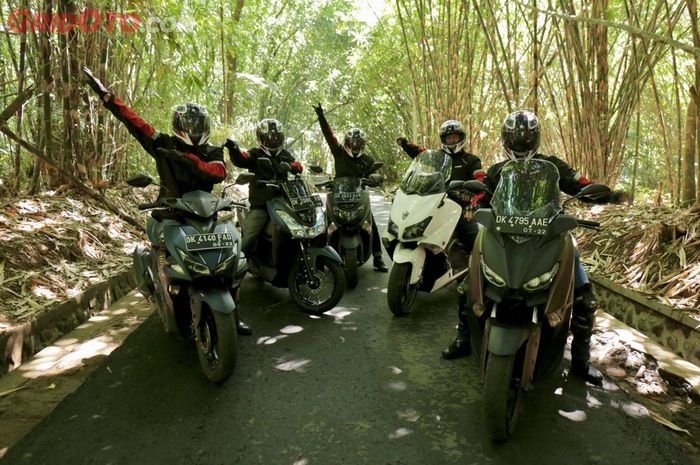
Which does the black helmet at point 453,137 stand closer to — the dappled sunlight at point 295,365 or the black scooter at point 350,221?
the black scooter at point 350,221

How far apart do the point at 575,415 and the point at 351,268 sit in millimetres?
2857

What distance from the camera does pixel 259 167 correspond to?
5.01 m

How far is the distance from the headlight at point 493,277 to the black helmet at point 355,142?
11.5 feet

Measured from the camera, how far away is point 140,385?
10.3 ft

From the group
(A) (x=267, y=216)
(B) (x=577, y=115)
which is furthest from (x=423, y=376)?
(B) (x=577, y=115)

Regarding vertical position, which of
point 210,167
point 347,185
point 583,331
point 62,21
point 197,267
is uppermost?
point 62,21

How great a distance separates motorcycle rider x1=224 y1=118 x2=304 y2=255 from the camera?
192 inches

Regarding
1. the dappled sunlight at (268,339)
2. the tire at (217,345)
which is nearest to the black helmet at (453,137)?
the dappled sunlight at (268,339)

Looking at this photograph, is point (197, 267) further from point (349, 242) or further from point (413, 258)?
point (349, 242)

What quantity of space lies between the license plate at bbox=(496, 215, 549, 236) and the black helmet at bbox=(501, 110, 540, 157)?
2.20 feet

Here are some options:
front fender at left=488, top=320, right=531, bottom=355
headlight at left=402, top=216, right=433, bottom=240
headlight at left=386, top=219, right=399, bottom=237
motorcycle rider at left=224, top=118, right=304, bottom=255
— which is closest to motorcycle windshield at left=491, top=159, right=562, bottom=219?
front fender at left=488, top=320, right=531, bottom=355

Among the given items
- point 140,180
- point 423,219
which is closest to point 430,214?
point 423,219

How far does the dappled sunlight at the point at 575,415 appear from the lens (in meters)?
2.77

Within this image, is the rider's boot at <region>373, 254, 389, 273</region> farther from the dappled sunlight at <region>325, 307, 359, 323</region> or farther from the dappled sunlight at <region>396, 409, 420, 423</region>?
the dappled sunlight at <region>396, 409, 420, 423</region>
